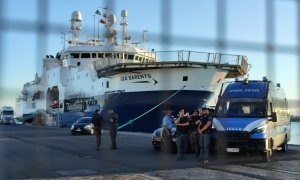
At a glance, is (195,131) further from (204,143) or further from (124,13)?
(124,13)

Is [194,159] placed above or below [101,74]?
below

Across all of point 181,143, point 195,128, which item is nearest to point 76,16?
point 181,143

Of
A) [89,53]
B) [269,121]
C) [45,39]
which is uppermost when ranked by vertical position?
[89,53]

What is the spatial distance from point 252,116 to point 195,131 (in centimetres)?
180

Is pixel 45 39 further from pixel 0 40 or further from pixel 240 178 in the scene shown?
pixel 240 178

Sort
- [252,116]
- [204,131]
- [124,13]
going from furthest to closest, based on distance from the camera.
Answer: [252,116] → [204,131] → [124,13]

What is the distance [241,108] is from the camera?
14781 mm

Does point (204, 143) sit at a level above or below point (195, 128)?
below

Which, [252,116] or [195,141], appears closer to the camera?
[252,116]

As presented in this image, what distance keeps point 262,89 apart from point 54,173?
7527mm

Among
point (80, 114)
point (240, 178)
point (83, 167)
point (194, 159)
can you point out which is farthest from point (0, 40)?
point (80, 114)

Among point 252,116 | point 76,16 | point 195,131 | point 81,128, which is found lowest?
point 81,128

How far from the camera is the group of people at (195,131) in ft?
43.6

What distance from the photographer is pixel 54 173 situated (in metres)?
10.5
